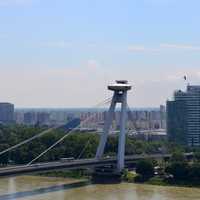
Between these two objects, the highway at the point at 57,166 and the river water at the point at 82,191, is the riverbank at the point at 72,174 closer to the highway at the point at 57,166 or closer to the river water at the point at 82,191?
the highway at the point at 57,166

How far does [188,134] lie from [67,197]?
12752 mm

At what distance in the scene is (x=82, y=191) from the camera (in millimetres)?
12195

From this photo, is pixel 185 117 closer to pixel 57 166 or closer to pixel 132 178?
pixel 132 178

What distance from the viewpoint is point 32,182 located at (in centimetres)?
1376

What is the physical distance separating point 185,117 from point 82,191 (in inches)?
480

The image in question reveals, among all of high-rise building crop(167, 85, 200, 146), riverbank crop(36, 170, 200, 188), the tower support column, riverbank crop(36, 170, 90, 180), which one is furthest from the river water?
high-rise building crop(167, 85, 200, 146)

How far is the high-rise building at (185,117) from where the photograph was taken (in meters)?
23.6

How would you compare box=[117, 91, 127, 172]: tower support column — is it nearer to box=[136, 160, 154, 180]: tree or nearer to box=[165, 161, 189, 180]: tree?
box=[136, 160, 154, 180]: tree

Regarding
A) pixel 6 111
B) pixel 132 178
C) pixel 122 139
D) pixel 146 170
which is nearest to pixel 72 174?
pixel 122 139

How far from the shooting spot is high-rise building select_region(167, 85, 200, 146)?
23.6 m

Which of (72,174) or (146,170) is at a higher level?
(146,170)

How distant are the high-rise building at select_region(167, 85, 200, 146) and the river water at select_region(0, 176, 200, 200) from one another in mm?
10354

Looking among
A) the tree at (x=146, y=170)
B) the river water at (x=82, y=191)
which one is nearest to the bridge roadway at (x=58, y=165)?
the river water at (x=82, y=191)

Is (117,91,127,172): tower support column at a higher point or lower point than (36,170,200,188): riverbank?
higher
